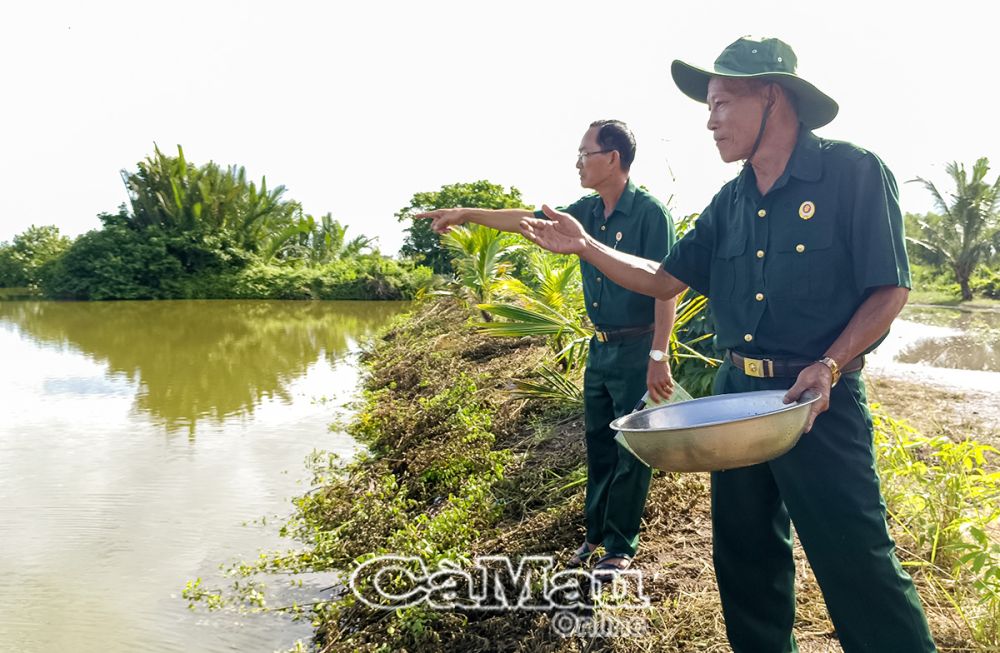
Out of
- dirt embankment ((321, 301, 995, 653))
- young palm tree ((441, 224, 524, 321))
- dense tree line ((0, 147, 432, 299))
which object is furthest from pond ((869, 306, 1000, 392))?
dense tree line ((0, 147, 432, 299))

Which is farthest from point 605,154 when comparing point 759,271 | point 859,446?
point 859,446

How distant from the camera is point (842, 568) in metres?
1.82

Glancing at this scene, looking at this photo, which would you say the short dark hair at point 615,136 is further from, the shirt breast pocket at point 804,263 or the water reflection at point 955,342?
the water reflection at point 955,342

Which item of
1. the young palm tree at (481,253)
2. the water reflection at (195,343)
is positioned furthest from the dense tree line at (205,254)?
the young palm tree at (481,253)

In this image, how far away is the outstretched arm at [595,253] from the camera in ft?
7.59

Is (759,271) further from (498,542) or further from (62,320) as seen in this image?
(62,320)

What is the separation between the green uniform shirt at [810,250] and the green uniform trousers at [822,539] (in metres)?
0.14

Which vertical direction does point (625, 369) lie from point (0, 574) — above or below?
above

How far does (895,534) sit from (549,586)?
1.47 m

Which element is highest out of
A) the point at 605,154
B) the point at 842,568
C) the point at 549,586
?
the point at 605,154

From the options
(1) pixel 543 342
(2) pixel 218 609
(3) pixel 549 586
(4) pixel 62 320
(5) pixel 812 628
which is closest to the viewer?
(5) pixel 812 628

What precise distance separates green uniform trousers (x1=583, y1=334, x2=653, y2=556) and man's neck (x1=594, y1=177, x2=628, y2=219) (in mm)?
601

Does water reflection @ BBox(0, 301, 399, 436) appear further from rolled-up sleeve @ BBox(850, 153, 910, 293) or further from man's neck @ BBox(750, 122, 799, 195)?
rolled-up sleeve @ BBox(850, 153, 910, 293)

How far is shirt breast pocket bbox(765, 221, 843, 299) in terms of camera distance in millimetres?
1912
